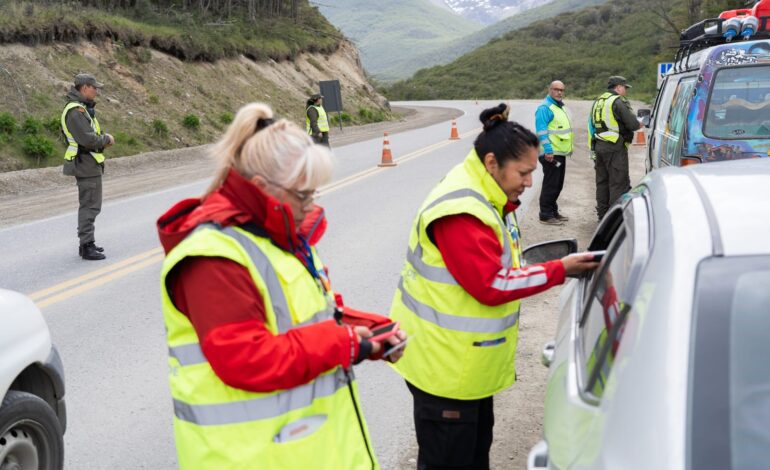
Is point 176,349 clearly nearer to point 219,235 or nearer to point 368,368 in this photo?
point 219,235

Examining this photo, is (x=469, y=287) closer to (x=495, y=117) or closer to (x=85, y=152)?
(x=495, y=117)

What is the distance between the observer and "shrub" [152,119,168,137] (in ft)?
76.8

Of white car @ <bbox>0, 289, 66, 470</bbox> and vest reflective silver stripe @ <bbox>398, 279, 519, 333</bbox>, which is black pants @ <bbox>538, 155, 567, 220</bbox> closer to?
vest reflective silver stripe @ <bbox>398, 279, 519, 333</bbox>

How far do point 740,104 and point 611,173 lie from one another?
3694mm

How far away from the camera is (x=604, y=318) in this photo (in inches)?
95.0

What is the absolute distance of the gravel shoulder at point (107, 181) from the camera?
531 inches

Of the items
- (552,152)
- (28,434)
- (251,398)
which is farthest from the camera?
(552,152)

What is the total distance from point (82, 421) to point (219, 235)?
3.48 m

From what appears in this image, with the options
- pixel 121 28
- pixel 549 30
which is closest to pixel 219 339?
pixel 121 28

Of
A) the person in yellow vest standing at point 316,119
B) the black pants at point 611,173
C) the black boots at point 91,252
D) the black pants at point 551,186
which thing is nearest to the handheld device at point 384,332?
the black boots at point 91,252

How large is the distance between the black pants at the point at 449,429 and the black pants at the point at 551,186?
26.7ft

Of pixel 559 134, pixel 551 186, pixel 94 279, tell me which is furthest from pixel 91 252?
pixel 559 134

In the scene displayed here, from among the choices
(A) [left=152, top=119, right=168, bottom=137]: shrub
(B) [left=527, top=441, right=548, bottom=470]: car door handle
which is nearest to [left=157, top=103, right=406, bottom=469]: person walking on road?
(B) [left=527, top=441, right=548, bottom=470]: car door handle

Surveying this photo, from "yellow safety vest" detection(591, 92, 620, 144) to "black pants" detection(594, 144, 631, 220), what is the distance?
0.16m
